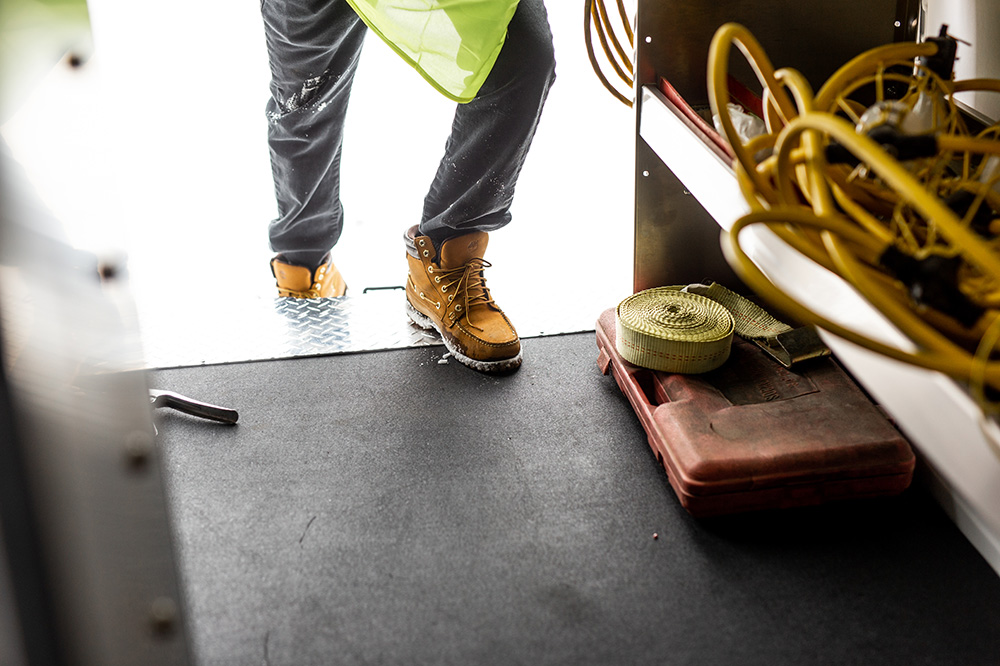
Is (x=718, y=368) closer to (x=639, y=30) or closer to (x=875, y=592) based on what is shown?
(x=875, y=592)

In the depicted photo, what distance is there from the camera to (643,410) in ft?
5.26

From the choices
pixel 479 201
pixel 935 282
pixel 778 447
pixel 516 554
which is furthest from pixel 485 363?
pixel 935 282

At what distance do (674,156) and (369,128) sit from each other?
2334mm

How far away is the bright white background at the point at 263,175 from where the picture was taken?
7.60 feet

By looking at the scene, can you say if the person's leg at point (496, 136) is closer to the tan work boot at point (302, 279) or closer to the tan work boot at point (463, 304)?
the tan work boot at point (463, 304)

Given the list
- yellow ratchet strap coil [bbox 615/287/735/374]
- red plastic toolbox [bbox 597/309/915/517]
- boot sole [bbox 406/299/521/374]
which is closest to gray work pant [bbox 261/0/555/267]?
boot sole [bbox 406/299/521/374]

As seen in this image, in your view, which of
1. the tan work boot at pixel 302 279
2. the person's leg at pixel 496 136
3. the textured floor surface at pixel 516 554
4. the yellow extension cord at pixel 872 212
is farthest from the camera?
the tan work boot at pixel 302 279

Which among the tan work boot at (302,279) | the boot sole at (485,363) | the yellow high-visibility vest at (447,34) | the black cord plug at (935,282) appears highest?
the yellow high-visibility vest at (447,34)

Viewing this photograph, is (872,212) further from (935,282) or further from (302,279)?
(302,279)

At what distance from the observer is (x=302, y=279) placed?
2268mm

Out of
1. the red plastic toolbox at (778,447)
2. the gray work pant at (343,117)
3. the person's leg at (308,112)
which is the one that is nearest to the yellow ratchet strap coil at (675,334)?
the red plastic toolbox at (778,447)

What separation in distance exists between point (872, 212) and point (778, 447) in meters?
0.52

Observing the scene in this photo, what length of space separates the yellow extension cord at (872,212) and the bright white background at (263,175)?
75 centimetres

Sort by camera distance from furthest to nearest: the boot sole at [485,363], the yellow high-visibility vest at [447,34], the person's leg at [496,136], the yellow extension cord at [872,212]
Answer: the boot sole at [485,363] → the person's leg at [496,136] → the yellow high-visibility vest at [447,34] → the yellow extension cord at [872,212]
